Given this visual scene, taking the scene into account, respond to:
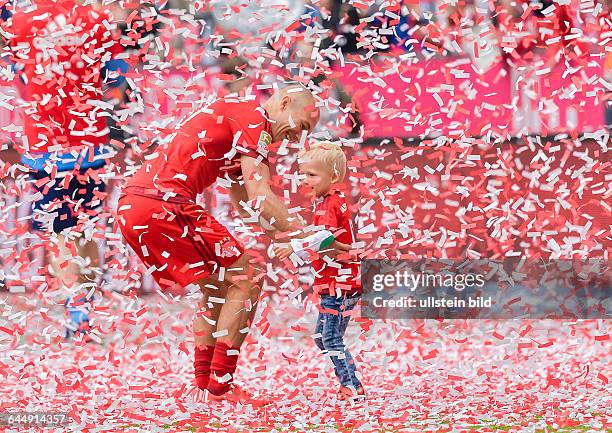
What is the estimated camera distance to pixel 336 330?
3.46 meters

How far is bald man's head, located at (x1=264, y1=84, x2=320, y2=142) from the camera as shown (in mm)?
3152

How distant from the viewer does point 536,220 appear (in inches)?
221

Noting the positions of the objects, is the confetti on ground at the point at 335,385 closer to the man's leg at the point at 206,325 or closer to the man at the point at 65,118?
the man's leg at the point at 206,325

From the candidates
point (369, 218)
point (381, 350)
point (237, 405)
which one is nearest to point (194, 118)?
point (237, 405)

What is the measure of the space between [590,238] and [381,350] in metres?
1.60

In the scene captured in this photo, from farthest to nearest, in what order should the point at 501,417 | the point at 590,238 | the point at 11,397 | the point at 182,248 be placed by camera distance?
the point at 590,238 → the point at 11,397 → the point at 182,248 → the point at 501,417

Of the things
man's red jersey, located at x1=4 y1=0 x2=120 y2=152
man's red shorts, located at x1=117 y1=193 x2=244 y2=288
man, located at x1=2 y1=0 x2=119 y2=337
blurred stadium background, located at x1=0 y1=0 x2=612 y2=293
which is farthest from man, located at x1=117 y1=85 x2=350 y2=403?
blurred stadium background, located at x1=0 y1=0 x2=612 y2=293

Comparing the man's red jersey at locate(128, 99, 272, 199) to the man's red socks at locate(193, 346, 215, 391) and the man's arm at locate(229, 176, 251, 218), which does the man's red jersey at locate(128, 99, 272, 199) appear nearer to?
the man's arm at locate(229, 176, 251, 218)

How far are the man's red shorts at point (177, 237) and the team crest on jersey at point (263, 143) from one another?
0.30 m

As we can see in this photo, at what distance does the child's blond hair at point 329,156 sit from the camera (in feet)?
11.1

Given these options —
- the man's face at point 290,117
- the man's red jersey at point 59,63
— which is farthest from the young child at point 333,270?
the man's red jersey at point 59,63

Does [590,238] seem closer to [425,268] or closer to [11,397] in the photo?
[425,268]

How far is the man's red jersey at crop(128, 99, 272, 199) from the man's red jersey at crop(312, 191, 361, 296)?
347mm

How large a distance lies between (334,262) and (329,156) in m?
0.36
